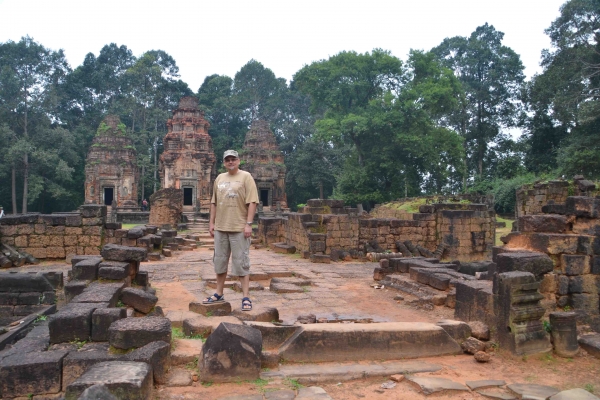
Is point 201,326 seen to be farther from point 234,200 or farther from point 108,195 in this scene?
point 108,195

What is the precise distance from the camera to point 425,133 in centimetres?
3291

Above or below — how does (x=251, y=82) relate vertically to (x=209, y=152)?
above

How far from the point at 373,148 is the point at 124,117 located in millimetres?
28215

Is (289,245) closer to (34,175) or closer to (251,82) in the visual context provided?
(34,175)

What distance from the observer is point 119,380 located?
2.85 meters

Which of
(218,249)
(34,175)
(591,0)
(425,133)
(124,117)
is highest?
(591,0)

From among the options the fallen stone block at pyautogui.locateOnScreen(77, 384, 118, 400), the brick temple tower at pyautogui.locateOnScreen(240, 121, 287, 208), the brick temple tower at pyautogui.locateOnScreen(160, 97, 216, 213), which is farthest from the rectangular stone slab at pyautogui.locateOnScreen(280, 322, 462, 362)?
the brick temple tower at pyautogui.locateOnScreen(240, 121, 287, 208)

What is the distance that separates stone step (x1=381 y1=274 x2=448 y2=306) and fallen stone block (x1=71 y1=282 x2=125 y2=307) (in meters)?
4.41

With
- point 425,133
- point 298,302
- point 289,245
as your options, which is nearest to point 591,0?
point 425,133

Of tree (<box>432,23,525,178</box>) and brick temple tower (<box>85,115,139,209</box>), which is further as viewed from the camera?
tree (<box>432,23,525,178</box>)

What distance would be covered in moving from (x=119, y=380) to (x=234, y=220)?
2679mm

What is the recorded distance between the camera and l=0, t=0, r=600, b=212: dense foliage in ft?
94.0

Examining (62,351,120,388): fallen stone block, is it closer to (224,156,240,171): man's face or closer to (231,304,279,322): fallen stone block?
(231,304,279,322): fallen stone block

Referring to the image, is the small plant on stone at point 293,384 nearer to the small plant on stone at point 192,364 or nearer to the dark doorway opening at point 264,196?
the small plant on stone at point 192,364
